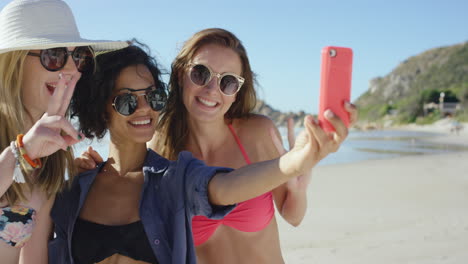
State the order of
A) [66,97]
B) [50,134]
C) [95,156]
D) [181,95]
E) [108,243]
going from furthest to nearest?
1. [181,95]
2. [95,156]
3. [108,243]
4. [66,97]
5. [50,134]

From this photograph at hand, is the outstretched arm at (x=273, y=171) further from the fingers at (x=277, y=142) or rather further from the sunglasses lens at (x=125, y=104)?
the fingers at (x=277, y=142)

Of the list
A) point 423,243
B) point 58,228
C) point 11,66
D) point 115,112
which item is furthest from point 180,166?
point 423,243

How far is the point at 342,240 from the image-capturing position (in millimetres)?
6660

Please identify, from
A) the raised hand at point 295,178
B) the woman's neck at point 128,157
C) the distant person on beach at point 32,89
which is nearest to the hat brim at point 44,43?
the distant person on beach at point 32,89

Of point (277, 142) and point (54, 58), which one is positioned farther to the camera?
point (277, 142)

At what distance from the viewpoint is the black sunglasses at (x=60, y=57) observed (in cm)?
209

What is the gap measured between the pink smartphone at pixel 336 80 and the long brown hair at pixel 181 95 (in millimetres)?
1713

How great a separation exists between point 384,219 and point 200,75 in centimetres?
616

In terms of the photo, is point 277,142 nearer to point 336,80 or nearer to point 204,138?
point 204,138

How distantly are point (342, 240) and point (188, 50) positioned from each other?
4766 mm

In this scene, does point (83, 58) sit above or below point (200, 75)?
above

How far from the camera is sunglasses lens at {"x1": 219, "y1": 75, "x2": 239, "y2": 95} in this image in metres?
2.99

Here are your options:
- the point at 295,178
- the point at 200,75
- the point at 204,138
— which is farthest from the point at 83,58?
the point at 295,178

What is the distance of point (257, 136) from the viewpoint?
3324 millimetres
